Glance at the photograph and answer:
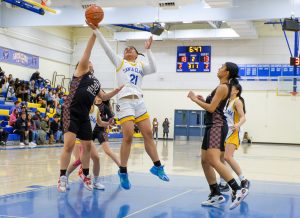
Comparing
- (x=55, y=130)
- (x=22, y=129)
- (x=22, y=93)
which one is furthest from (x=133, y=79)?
(x=22, y=93)

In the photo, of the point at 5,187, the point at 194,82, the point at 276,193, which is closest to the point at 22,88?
the point at 194,82

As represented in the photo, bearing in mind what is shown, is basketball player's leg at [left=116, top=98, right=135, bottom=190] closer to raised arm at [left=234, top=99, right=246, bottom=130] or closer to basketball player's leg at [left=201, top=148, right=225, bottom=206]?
basketball player's leg at [left=201, top=148, right=225, bottom=206]

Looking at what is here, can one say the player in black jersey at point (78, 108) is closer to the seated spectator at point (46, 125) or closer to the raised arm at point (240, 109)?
the raised arm at point (240, 109)

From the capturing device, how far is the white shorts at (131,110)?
5.76 m

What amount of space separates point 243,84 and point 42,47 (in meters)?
12.2

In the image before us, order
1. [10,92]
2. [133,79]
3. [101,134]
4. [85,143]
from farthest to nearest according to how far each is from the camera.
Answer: [10,92] → [101,134] → [85,143] → [133,79]

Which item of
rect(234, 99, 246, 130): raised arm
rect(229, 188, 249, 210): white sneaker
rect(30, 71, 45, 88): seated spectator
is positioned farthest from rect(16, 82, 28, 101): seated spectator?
rect(229, 188, 249, 210): white sneaker

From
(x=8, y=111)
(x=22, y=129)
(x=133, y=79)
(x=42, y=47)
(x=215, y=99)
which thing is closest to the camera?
(x=215, y=99)

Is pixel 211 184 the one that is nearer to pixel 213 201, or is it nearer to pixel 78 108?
pixel 213 201

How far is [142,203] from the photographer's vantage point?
5395 mm

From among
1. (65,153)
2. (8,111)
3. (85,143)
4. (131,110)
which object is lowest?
(65,153)

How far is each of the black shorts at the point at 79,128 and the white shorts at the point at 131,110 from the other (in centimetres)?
45

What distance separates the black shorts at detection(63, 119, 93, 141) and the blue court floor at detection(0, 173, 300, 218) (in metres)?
0.76

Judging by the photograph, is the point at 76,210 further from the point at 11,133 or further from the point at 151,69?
the point at 11,133
